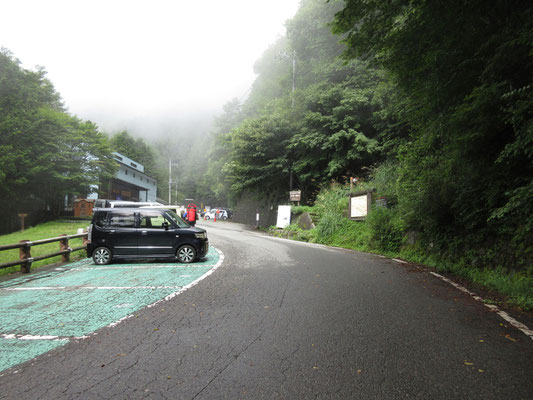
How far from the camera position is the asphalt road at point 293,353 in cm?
247

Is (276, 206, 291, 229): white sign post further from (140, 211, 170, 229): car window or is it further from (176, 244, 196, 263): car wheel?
(140, 211, 170, 229): car window

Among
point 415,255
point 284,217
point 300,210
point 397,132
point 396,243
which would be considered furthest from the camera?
point 284,217

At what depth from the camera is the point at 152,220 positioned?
370 inches

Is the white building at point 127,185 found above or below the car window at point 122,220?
above

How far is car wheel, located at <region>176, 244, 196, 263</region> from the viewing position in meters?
9.13

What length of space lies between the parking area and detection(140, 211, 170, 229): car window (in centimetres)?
122

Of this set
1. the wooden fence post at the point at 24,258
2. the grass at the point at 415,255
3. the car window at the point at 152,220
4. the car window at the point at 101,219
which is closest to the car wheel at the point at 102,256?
the car window at the point at 101,219

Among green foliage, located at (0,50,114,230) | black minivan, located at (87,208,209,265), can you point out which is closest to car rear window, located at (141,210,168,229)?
black minivan, located at (87,208,209,265)

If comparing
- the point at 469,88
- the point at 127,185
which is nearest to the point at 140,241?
the point at 469,88

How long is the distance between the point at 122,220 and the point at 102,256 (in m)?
1.25

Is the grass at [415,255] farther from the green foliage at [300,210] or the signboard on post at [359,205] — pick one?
the green foliage at [300,210]

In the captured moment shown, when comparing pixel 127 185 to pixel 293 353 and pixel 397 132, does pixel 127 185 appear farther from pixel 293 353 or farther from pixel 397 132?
pixel 293 353

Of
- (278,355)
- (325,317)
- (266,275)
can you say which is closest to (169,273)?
(266,275)

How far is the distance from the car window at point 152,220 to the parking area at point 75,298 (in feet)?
4.00
